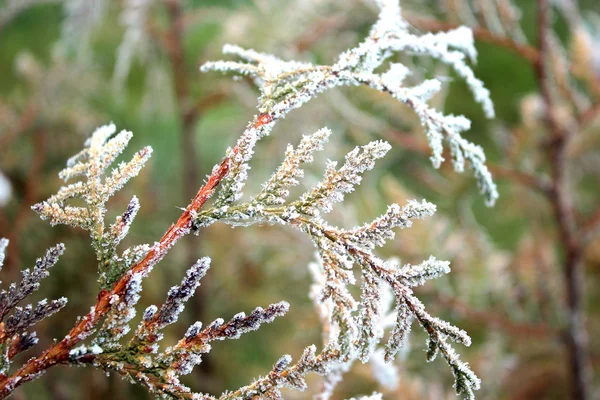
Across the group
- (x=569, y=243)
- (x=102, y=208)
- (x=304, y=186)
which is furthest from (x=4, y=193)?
(x=569, y=243)

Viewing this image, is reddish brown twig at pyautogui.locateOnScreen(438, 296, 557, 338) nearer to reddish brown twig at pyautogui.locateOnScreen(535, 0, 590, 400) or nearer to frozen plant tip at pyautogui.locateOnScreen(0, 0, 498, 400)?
reddish brown twig at pyautogui.locateOnScreen(535, 0, 590, 400)

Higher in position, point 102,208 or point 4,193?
point 4,193

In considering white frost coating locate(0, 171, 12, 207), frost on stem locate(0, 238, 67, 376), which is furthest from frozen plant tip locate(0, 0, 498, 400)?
white frost coating locate(0, 171, 12, 207)

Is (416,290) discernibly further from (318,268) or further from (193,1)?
(193,1)

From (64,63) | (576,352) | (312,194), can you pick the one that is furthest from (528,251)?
(64,63)

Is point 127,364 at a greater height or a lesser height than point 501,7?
lesser

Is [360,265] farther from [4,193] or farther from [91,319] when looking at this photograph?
[4,193]

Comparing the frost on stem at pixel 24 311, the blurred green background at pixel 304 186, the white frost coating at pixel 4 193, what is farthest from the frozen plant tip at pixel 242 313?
the white frost coating at pixel 4 193
